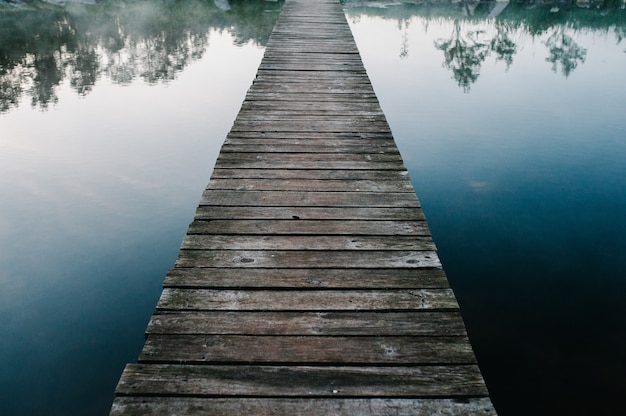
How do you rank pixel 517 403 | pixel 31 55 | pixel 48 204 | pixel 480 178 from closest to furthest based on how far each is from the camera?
pixel 517 403 < pixel 48 204 < pixel 480 178 < pixel 31 55

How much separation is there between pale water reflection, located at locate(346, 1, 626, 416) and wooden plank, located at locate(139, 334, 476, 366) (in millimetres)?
1392

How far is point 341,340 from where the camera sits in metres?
1.75

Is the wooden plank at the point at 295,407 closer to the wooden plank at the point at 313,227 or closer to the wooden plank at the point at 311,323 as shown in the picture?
the wooden plank at the point at 311,323

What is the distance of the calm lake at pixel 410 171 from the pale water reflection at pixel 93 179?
21 mm

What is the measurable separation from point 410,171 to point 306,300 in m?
4.09

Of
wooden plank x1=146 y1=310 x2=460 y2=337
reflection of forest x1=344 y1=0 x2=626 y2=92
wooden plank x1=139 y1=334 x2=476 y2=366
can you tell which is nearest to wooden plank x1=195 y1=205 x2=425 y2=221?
wooden plank x1=146 y1=310 x2=460 y2=337

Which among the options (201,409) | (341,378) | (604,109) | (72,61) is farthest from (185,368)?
(72,61)

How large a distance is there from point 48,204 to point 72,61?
6165mm

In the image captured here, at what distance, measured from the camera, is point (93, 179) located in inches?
219

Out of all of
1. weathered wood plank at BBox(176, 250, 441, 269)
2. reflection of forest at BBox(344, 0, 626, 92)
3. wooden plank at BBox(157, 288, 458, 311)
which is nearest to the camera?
wooden plank at BBox(157, 288, 458, 311)

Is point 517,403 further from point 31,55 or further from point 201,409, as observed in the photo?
point 31,55

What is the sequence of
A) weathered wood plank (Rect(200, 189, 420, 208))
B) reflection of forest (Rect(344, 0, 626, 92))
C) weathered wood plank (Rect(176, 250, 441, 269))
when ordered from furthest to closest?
1. reflection of forest (Rect(344, 0, 626, 92))
2. weathered wood plank (Rect(200, 189, 420, 208))
3. weathered wood plank (Rect(176, 250, 441, 269))

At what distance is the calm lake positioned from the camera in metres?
3.02

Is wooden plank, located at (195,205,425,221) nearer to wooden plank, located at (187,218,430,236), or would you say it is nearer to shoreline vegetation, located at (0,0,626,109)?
wooden plank, located at (187,218,430,236)
